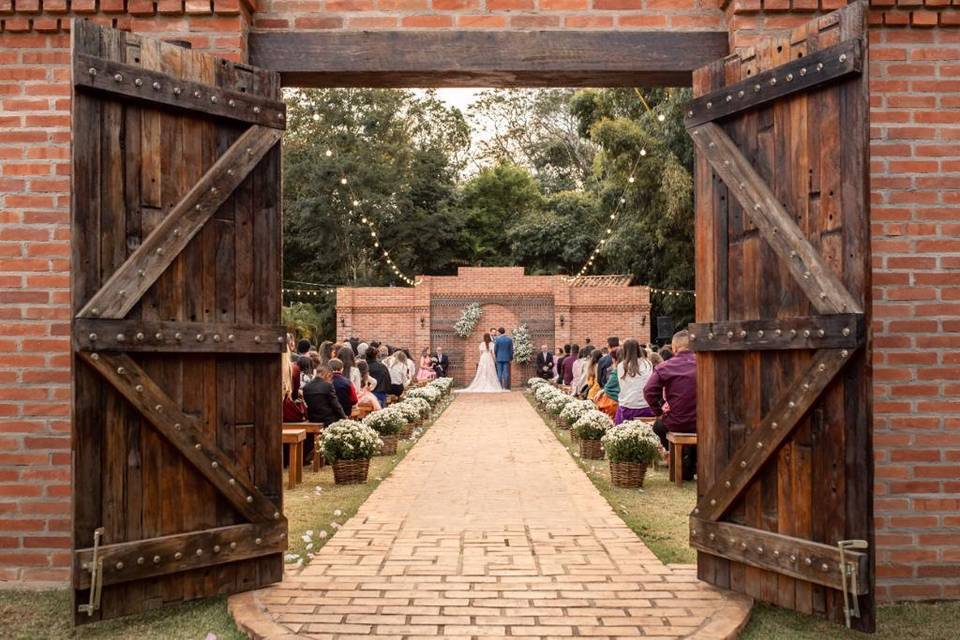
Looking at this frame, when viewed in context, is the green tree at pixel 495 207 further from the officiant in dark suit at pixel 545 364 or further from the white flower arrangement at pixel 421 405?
the white flower arrangement at pixel 421 405

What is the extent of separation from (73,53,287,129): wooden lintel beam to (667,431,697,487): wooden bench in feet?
17.8

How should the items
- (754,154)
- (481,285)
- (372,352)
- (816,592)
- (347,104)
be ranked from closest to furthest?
(816,592), (754,154), (372,352), (481,285), (347,104)

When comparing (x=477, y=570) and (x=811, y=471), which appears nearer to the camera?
(x=811, y=471)

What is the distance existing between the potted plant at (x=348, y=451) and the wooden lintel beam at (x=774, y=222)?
16.9ft

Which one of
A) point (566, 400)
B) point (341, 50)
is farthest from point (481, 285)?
point (341, 50)

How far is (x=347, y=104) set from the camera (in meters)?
42.7

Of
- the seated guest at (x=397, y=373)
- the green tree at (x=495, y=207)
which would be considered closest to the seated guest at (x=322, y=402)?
the seated guest at (x=397, y=373)

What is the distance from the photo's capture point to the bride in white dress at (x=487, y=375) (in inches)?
1067

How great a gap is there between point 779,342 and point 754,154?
102cm

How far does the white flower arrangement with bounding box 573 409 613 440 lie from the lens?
33.7ft

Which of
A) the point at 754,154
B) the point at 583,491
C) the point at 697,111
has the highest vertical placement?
the point at 697,111

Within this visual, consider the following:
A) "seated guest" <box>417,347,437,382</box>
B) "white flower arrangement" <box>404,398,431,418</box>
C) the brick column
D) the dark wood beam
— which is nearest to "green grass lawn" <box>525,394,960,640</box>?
the dark wood beam

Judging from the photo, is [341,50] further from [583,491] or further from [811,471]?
[583,491]

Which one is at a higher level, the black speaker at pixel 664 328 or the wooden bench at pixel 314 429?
the black speaker at pixel 664 328
